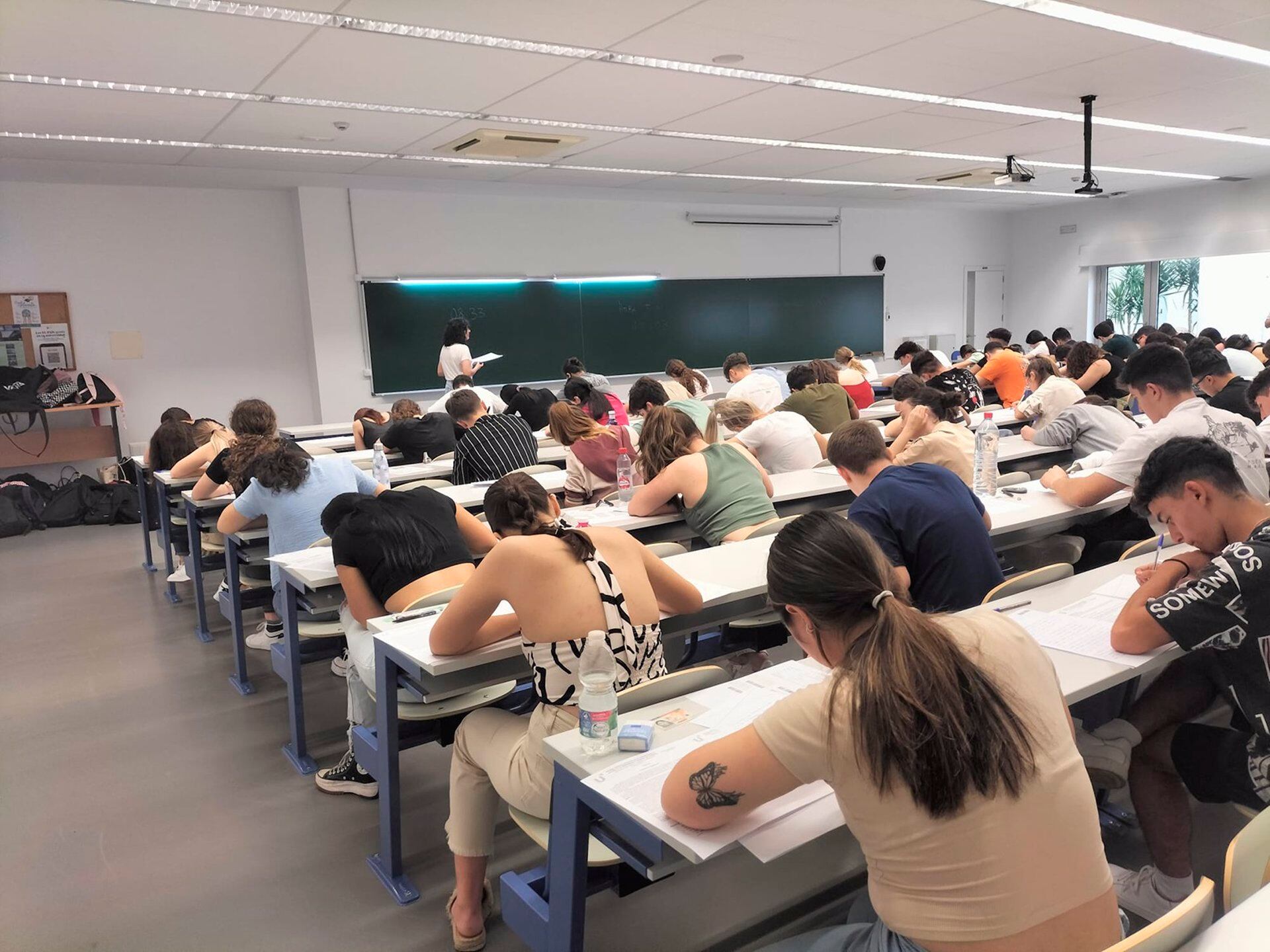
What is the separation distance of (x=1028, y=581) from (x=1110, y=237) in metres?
13.1

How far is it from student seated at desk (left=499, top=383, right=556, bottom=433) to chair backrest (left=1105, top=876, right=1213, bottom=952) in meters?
5.85

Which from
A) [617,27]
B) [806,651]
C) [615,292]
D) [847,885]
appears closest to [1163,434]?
[847,885]

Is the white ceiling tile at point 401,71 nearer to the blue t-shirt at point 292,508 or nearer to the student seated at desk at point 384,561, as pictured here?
the blue t-shirt at point 292,508

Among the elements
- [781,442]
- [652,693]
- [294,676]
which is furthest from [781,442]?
[652,693]

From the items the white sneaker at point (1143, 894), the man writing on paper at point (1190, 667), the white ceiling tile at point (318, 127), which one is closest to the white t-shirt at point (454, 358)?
the white ceiling tile at point (318, 127)

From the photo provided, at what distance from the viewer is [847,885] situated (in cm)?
221

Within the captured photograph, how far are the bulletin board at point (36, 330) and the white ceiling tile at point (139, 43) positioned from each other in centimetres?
423

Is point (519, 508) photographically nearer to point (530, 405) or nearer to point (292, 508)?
point (292, 508)

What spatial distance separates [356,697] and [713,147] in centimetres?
630

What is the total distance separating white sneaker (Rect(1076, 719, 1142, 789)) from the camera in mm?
2260

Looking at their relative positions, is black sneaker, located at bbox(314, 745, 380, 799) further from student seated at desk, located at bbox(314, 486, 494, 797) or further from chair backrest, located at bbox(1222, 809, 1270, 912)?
chair backrest, located at bbox(1222, 809, 1270, 912)

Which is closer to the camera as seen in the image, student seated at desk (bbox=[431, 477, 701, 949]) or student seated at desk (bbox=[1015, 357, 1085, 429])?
student seated at desk (bbox=[431, 477, 701, 949])

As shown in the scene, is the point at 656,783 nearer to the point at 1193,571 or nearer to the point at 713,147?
the point at 1193,571

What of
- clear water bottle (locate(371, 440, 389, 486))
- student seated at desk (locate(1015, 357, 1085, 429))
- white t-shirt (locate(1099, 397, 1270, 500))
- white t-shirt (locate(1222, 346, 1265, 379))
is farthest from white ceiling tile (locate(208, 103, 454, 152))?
white t-shirt (locate(1222, 346, 1265, 379))
